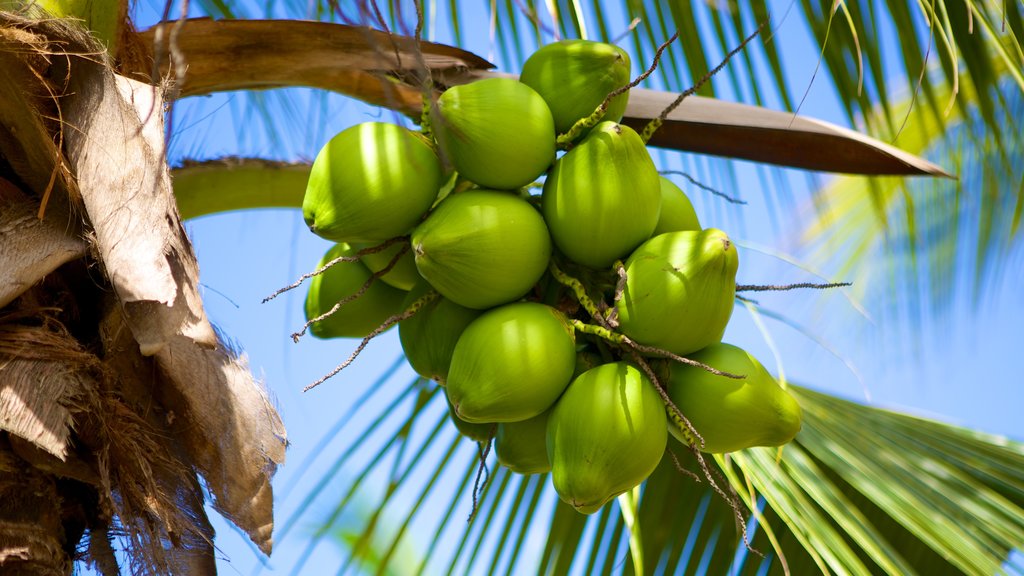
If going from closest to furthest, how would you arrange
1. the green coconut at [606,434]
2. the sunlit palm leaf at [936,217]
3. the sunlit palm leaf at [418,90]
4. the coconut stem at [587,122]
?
the green coconut at [606,434]
the coconut stem at [587,122]
the sunlit palm leaf at [418,90]
the sunlit palm leaf at [936,217]

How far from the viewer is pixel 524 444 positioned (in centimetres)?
114

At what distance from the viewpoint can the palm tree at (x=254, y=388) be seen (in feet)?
3.22

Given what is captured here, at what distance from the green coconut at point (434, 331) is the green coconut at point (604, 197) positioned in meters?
0.16

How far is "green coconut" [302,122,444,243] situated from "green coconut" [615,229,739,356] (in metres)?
0.26

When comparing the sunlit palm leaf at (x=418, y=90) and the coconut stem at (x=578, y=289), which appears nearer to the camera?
the coconut stem at (x=578, y=289)

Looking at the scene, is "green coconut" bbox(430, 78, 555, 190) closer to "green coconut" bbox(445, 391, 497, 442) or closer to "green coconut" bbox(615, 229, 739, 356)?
"green coconut" bbox(615, 229, 739, 356)

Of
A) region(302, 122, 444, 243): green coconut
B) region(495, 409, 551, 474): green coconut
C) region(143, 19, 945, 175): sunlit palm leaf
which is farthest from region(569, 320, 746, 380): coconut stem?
region(143, 19, 945, 175): sunlit palm leaf

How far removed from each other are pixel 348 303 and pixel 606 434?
43cm

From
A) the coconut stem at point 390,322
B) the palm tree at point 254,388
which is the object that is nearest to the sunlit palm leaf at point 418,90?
the palm tree at point 254,388

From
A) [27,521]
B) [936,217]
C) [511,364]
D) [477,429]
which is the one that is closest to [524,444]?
[477,429]

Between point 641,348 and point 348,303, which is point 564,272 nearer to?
point 641,348

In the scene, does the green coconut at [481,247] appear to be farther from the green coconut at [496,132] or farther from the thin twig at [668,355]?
the thin twig at [668,355]

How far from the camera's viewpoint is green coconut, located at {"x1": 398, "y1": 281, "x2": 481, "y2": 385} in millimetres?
1117

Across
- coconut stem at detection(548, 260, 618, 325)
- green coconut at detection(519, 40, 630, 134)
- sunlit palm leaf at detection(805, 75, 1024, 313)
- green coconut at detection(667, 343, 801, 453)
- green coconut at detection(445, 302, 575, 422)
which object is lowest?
green coconut at detection(445, 302, 575, 422)
